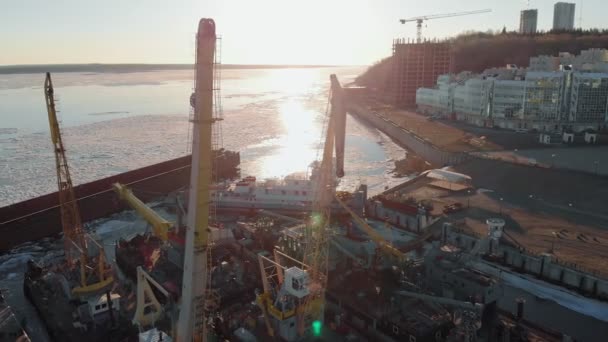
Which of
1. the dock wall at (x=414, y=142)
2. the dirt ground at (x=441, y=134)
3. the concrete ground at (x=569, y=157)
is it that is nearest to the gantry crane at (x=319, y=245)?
the concrete ground at (x=569, y=157)

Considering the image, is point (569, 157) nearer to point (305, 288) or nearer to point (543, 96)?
point (543, 96)

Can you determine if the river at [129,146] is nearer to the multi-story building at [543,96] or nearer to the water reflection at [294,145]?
the water reflection at [294,145]

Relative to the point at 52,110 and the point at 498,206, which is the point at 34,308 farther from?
the point at 498,206

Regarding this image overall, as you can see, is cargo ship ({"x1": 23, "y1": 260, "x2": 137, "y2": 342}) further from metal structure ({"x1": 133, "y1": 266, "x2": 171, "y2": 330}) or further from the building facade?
the building facade

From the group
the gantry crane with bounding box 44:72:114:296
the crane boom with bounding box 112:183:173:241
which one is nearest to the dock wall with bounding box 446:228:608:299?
the crane boom with bounding box 112:183:173:241

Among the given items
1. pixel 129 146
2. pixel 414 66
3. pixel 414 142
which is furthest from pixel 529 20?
pixel 129 146

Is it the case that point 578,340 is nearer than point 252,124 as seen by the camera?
Yes

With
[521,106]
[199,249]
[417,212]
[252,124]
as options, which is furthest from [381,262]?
[252,124]
